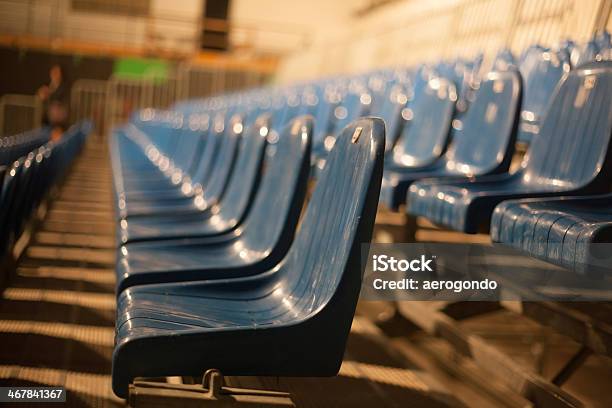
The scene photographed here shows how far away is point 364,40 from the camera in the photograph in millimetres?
11266

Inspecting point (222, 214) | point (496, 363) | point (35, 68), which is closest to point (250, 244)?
point (222, 214)

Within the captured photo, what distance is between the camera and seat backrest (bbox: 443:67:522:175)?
2814mm

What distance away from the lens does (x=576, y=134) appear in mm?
2312

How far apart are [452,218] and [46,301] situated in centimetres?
138

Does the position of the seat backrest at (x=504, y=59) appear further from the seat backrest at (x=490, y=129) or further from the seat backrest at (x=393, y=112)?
the seat backrest at (x=490, y=129)

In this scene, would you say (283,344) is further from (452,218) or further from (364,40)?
(364,40)

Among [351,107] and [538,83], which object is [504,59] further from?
[351,107]

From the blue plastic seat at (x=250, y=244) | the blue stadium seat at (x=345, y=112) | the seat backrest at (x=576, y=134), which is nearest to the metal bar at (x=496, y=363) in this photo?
the seat backrest at (x=576, y=134)

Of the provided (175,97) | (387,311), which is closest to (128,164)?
(387,311)

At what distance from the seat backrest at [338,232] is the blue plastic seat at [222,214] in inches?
27.2

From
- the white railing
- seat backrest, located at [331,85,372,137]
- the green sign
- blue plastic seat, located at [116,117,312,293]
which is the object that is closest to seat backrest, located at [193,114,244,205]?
blue plastic seat, located at [116,117,312,293]

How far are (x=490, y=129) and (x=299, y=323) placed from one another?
1.64 m

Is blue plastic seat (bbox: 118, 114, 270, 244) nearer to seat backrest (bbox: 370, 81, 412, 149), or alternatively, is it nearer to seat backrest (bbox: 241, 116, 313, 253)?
seat backrest (bbox: 241, 116, 313, 253)

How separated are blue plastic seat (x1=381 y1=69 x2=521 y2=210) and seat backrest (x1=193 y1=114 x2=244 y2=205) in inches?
21.9
